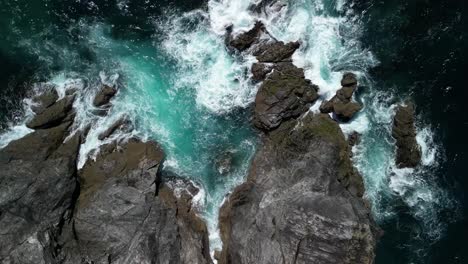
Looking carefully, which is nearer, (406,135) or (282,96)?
(282,96)

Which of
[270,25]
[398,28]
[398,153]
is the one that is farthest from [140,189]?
[398,28]

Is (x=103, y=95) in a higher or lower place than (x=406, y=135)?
lower

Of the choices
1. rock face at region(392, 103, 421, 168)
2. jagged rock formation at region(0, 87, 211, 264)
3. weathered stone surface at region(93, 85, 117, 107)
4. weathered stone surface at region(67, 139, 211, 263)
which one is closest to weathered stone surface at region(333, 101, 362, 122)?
rock face at region(392, 103, 421, 168)

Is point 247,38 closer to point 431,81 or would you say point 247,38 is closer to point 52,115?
point 431,81

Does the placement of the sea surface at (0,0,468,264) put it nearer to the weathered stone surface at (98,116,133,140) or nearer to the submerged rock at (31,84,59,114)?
the weathered stone surface at (98,116,133,140)

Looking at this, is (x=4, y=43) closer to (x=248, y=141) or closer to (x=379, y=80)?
(x=248, y=141)

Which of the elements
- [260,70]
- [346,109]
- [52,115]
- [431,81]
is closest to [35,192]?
[52,115]

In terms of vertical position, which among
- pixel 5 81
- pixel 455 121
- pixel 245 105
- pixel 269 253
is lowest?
pixel 269 253
